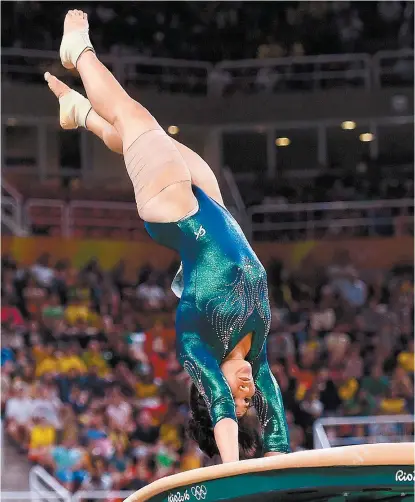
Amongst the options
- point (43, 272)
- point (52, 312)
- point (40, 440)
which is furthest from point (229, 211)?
point (40, 440)

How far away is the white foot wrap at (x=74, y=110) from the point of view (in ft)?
17.6

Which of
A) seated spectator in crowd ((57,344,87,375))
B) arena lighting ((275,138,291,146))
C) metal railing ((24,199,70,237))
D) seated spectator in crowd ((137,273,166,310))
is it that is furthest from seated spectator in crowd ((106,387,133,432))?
arena lighting ((275,138,291,146))

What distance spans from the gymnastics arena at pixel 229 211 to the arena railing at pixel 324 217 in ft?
0.08

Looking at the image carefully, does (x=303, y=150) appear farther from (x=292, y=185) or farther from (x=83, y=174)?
(x=83, y=174)

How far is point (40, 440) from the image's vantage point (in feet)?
29.4

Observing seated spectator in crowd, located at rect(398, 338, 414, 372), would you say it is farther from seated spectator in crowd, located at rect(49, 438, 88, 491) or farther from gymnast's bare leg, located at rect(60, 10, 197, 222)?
gymnast's bare leg, located at rect(60, 10, 197, 222)

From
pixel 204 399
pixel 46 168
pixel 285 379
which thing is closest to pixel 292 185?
pixel 46 168

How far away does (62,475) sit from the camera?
28.5 feet

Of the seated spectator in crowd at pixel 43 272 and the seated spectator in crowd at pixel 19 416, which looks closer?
the seated spectator in crowd at pixel 19 416

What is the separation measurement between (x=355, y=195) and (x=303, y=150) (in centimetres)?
199

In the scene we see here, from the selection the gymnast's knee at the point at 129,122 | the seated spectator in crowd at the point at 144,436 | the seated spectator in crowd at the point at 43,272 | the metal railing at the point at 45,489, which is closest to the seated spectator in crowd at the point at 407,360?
the seated spectator in crowd at the point at 144,436

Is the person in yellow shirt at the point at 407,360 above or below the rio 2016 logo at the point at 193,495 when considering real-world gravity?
above

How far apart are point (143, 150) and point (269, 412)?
1.19 metres

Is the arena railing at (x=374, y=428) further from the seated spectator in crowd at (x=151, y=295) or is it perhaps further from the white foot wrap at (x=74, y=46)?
the white foot wrap at (x=74, y=46)
